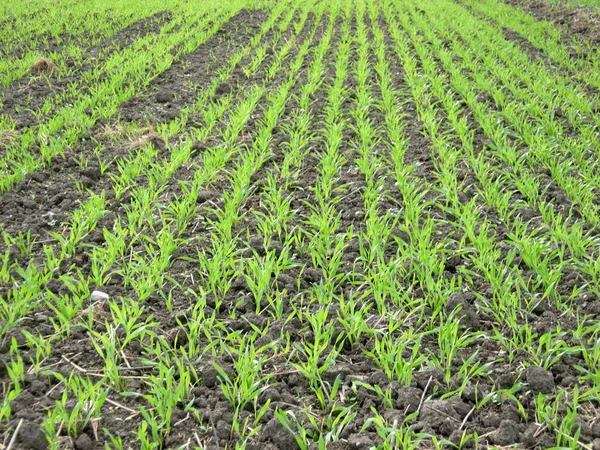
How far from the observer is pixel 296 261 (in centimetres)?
329

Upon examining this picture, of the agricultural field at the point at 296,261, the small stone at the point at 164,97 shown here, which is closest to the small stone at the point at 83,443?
the agricultural field at the point at 296,261

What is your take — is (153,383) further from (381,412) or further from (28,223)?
(28,223)

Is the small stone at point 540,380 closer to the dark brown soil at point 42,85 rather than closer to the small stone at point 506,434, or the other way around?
the small stone at point 506,434

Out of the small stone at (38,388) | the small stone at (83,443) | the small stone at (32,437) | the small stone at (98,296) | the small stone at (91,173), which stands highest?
the small stone at (32,437)

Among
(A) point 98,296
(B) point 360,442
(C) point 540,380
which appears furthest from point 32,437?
(C) point 540,380

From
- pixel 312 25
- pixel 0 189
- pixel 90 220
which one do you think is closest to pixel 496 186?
pixel 90 220

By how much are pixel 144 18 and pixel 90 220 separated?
28.6 feet

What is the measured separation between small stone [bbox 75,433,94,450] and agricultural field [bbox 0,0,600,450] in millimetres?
29

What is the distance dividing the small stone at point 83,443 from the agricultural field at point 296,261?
29 mm

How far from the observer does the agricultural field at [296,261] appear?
2191 mm

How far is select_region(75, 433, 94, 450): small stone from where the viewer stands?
6.62ft

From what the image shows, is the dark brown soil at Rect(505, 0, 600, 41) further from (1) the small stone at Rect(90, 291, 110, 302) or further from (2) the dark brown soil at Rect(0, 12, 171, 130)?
(1) the small stone at Rect(90, 291, 110, 302)

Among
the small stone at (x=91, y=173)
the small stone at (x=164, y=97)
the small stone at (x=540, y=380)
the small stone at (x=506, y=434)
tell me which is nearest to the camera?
the small stone at (x=506, y=434)

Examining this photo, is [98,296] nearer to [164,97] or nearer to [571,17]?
[164,97]
